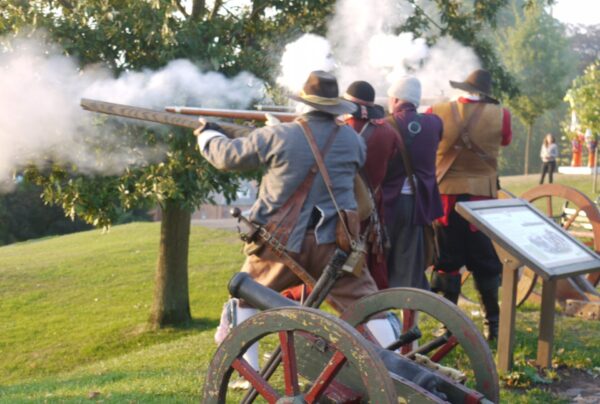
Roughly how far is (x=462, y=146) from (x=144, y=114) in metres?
2.28

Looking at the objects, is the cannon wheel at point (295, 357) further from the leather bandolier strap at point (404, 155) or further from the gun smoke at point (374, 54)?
the gun smoke at point (374, 54)

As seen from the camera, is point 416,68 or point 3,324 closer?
point 416,68

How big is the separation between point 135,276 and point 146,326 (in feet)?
11.6

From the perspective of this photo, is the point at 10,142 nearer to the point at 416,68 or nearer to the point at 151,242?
the point at 416,68

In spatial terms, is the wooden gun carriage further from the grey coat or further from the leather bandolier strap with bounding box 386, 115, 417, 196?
the leather bandolier strap with bounding box 386, 115, 417, 196

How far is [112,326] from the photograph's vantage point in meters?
11.8

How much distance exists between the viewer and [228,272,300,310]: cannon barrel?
12.7 feet

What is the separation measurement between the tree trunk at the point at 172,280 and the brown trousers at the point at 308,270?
6.51 m

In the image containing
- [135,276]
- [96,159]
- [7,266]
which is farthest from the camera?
[7,266]

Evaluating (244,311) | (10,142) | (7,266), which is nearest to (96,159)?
(10,142)

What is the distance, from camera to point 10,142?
313 inches

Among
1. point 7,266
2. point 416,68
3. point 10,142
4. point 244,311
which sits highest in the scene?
point 416,68

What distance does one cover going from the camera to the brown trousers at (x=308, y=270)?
461 cm

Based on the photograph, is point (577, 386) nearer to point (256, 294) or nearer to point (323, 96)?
point (323, 96)
